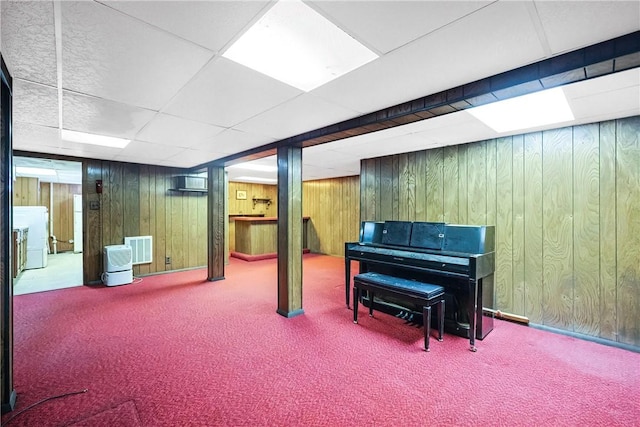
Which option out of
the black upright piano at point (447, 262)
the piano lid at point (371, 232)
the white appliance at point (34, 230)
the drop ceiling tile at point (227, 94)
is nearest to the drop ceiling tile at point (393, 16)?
the drop ceiling tile at point (227, 94)

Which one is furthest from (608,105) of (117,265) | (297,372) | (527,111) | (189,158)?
(117,265)

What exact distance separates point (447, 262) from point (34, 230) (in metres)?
7.98

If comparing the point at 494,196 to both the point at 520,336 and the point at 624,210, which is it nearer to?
the point at 624,210

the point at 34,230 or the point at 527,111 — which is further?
the point at 34,230

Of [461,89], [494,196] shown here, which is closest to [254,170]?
[494,196]

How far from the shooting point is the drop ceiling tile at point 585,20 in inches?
46.8

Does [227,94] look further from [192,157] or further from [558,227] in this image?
[558,227]

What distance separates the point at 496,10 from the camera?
1225 millimetres

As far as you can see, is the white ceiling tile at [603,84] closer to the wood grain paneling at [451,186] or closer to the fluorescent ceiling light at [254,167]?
the wood grain paneling at [451,186]

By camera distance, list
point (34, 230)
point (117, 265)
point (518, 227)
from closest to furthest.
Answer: point (518, 227) < point (117, 265) < point (34, 230)

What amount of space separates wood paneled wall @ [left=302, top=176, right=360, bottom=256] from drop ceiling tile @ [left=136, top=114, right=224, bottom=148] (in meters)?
4.51

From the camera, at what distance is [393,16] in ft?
4.12

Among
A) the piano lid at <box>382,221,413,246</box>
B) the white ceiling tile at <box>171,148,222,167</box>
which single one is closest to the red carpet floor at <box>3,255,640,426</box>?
the piano lid at <box>382,221,413,246</box>

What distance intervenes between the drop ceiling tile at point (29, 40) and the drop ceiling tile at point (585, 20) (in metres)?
2.07
